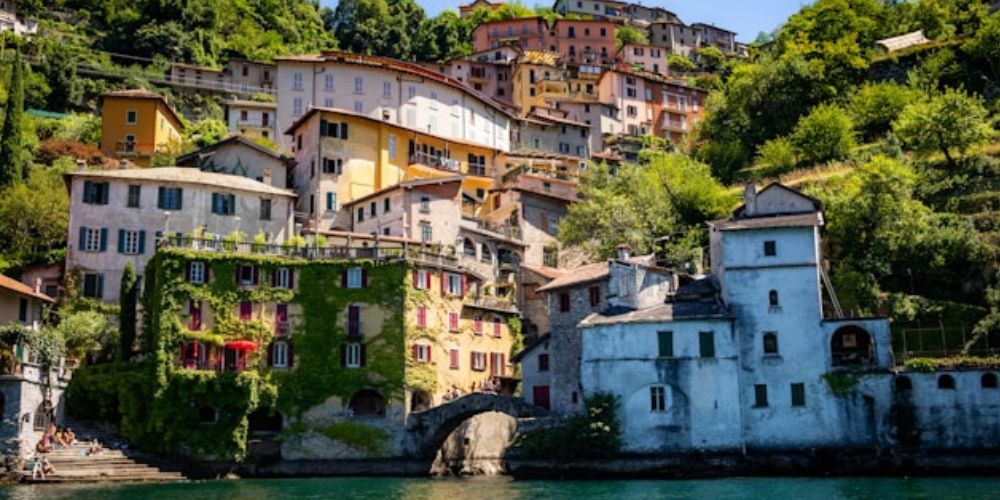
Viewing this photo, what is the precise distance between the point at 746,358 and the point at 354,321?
66.1 feet

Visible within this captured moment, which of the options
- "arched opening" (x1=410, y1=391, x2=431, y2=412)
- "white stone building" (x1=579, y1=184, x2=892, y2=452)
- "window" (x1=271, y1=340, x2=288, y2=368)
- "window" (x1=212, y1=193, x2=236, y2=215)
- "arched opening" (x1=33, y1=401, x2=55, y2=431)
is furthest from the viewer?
"window" (x1=212, y1=193, x2=236, y2=215)

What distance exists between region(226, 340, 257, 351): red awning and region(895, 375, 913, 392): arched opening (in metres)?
30.8

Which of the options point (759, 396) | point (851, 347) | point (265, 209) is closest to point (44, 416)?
point (265, 209)

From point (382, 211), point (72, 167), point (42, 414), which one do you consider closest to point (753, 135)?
point (382, 211)

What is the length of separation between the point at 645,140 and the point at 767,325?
187 ft

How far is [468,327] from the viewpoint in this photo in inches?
2227

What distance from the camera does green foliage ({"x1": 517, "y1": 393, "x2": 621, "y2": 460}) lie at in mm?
44562

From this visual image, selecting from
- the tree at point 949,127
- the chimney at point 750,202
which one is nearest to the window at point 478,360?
the chimney at point 750,202

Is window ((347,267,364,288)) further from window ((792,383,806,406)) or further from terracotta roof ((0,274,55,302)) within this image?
window ((792,383,806,406))

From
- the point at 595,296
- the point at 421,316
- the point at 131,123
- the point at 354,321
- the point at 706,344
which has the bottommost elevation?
the point at 706,344

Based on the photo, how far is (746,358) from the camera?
1788 inches

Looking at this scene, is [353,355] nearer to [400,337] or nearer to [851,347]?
[400,337]

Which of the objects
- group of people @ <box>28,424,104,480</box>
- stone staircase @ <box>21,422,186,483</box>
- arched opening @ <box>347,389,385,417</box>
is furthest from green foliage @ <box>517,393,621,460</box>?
group of people @ <box>28,424,104,480</box>

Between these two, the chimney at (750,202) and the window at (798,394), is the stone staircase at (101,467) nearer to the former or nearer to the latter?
the window at (798,394)
